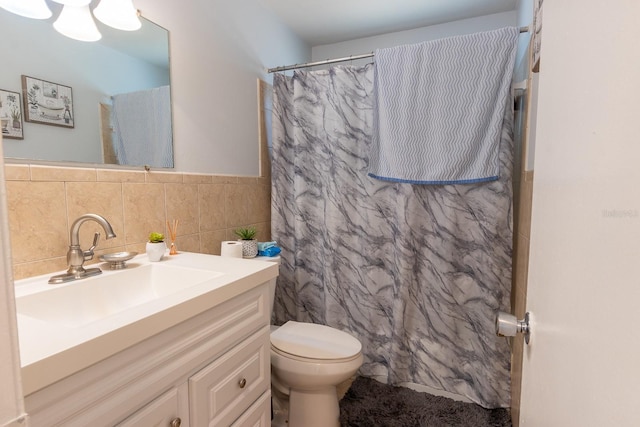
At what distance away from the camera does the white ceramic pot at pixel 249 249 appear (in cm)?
168

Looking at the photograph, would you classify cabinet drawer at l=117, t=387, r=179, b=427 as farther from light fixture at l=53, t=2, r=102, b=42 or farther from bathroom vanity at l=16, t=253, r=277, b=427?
light fixture at l=53, t=2, r=102, b=42

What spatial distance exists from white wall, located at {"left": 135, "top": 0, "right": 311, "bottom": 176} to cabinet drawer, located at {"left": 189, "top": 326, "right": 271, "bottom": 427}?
92cm

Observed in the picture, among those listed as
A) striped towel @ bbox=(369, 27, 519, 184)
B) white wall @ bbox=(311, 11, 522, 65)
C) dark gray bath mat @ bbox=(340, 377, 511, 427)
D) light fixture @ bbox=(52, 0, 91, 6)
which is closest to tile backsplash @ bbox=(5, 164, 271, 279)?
light fixture @ bbox=(52, 0, 91, 6)

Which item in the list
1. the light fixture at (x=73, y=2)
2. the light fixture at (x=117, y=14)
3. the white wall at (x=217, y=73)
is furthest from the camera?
the white wall at (x=217, y=73)

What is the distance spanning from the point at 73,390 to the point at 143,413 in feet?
0.60

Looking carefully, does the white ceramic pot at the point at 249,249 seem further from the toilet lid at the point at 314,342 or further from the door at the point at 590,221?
the door at the point at 590,221

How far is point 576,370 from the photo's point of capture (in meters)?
0.37

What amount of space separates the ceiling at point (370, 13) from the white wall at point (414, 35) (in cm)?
4

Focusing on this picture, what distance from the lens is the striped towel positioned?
61.3 inches

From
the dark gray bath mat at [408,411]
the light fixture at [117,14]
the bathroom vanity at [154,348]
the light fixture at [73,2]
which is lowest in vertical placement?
the dark gray bath mat at [408,411]

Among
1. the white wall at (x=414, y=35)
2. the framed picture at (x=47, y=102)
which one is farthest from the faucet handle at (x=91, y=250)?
the white wall at (x=414, y=35)

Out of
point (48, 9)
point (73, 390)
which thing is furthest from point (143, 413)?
point (48, 9)

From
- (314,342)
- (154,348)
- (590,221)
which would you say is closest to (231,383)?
(154,348)

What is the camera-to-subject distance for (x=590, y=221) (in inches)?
13.7
